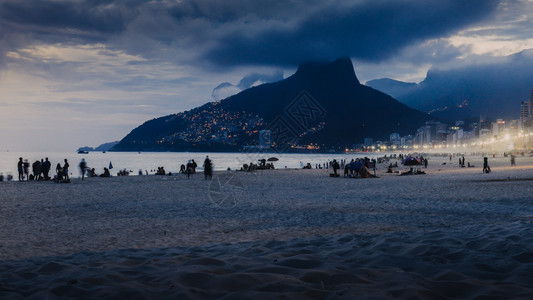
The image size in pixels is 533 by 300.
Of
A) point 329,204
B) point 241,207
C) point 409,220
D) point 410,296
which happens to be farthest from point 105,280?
point 329,204

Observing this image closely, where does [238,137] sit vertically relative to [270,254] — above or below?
above

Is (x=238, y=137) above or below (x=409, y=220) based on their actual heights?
above

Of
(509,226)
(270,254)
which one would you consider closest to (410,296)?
(270,254)

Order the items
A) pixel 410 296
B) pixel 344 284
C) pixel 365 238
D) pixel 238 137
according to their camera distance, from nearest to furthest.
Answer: pixel 410 296
pixel 344 284
pixel 365 238
pixel 238 137

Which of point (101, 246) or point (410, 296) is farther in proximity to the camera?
point (101, 246)

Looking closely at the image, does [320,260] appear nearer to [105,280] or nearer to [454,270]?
[454,270]

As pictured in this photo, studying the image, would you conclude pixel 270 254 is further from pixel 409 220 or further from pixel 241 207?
pixel 241 207

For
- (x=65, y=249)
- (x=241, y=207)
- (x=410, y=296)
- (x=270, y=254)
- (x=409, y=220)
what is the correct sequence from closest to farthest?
(x=410, y=296) → (x=270, y=254) → (x=65, y=249) → (x=409, y=220) → (x=241, y=207)

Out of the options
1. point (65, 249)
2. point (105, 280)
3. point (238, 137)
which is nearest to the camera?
point (105, 280)

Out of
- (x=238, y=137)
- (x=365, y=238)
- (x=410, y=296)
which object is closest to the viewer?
(x=410, y=296)
